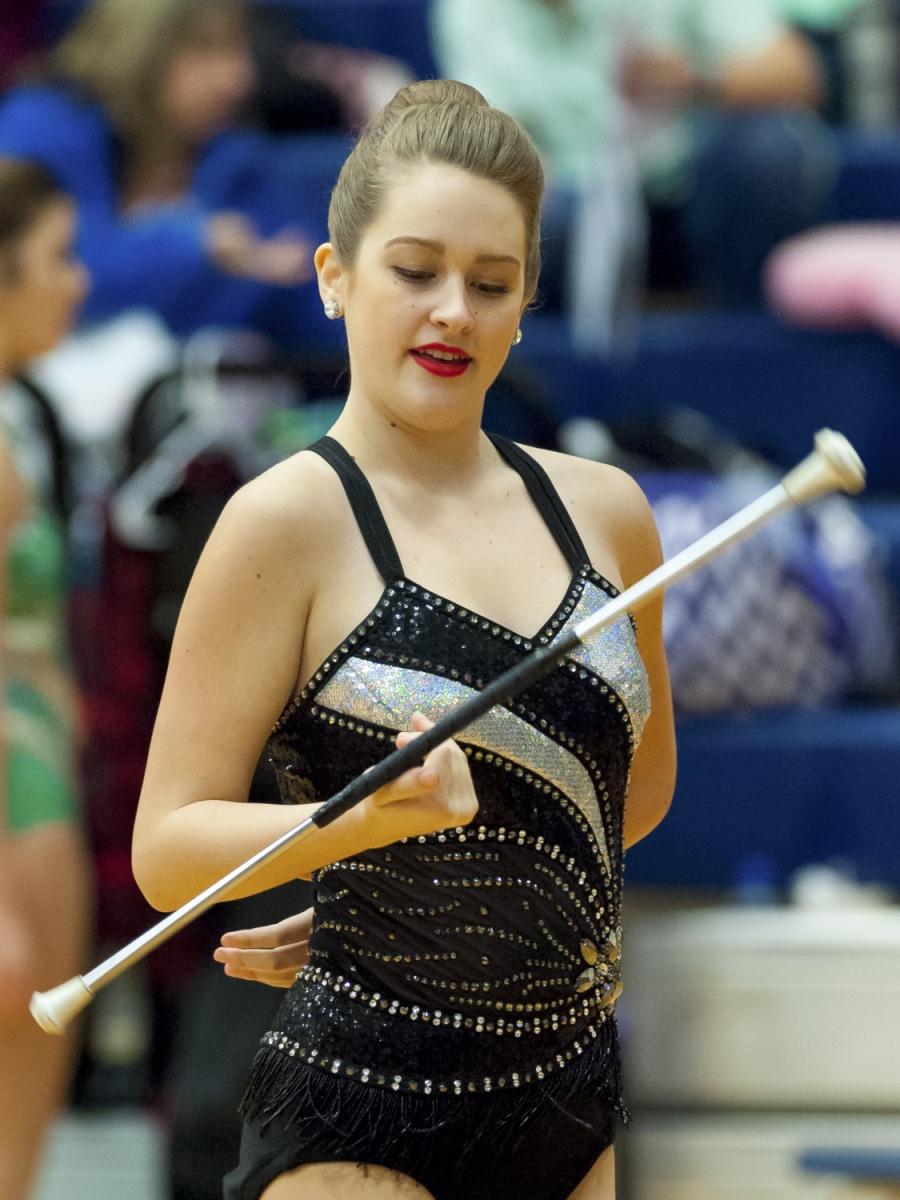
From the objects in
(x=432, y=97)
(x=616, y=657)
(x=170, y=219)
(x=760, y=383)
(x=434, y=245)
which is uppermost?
(x=170, y=219)

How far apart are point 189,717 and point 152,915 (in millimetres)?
1763

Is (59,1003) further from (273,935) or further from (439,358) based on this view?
(439,358)

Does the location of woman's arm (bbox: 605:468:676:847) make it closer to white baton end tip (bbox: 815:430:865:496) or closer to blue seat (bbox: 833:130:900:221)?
white baton end tip (bbox: 815:430:865:496)

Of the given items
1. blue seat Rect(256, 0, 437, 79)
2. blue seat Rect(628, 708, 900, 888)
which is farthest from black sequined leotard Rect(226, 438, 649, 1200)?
blue seat Rect(256, 0, 437, 79)

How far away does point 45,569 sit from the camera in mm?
2328

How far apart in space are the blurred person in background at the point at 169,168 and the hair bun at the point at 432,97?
2207 mm

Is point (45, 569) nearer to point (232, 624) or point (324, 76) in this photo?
A: point (232, 624)

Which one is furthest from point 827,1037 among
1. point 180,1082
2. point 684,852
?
point 180,1082

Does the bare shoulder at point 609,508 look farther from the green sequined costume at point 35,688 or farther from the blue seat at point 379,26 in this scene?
the blue seat at point 379,26

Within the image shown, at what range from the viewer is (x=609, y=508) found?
1394mm

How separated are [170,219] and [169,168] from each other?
201 mm

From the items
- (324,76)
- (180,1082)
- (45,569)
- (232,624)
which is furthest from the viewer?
(324,76)

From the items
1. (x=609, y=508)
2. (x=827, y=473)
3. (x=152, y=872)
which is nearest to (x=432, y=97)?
(x=609, y=508)

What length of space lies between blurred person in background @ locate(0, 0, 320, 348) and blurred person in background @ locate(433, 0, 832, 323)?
50 centimetres
